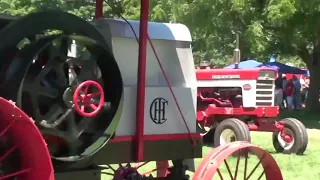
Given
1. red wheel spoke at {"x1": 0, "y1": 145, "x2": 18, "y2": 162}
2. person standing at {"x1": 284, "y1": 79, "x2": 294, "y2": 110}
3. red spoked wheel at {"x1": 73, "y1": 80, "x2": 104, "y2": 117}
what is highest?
red spoked wheel at {"x1": 73, "y1": 80, "x2": 104, "y2": 117}

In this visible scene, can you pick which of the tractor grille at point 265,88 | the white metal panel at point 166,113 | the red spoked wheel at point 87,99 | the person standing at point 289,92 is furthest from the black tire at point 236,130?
the person standing at point 289,92

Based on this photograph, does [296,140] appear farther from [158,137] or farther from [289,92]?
[289,92]

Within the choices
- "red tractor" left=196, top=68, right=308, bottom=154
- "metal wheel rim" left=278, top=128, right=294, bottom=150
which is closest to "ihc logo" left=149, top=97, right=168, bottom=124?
"red tractor" left=196, top=68, right=308, bottom=154

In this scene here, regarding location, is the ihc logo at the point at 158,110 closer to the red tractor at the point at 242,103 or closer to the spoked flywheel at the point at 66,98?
the spoked flywheel at the point at 66,98

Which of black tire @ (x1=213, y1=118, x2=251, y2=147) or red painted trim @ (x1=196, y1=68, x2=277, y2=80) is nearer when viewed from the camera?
black tire @ (x1=213, y1=118, x2=251, y2=147)

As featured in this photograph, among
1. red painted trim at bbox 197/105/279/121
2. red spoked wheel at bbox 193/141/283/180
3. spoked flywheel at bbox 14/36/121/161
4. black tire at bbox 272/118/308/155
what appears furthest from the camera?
red painted trim at bbox 197/105/279/121

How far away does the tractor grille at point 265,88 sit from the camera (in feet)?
40.9

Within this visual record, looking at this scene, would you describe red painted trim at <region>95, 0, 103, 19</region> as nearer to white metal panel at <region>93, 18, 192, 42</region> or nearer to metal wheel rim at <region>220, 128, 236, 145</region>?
white metal panel at <region>93, 18, 192, 42</region>

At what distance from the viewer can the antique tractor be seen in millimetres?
3255

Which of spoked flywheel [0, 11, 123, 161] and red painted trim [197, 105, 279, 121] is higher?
spoked flywheel [0, 11, 123, 161]

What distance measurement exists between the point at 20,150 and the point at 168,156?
163cm

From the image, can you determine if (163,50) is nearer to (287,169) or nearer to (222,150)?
(222,150)

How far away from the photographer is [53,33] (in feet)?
12.1

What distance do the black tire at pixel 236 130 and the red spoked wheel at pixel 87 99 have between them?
7.14 meters
